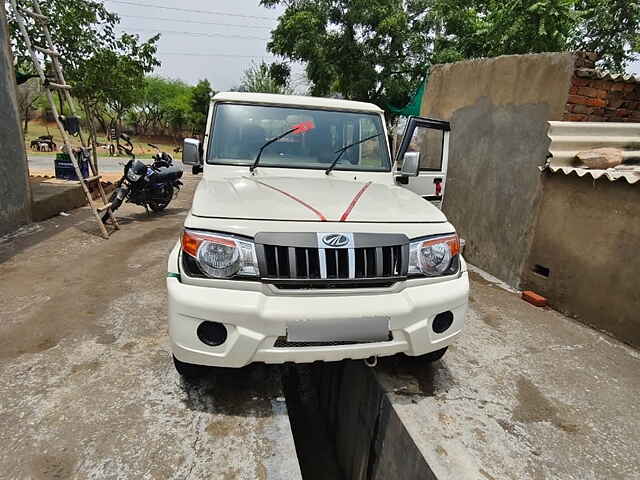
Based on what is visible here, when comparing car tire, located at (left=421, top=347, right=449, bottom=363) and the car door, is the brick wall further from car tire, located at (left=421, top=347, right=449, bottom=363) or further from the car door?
car tire, located at (left=421, top=347, right=449, bottom=363)

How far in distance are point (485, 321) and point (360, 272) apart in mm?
2337

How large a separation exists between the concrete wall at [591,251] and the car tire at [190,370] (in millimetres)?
3650

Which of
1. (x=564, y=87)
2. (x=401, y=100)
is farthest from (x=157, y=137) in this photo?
(x=564, y=87)

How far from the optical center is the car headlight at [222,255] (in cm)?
205

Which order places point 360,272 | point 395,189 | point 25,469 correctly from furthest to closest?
point 395,189, point 360,272, point 25,469

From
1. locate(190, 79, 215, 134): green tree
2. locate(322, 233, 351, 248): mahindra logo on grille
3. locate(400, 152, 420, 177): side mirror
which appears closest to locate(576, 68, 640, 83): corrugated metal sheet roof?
locate(400, 152, 420, 177): side mirror

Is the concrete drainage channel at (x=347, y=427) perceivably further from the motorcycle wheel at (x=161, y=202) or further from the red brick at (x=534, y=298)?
the motorcycle wheel at (x=161, y=202)

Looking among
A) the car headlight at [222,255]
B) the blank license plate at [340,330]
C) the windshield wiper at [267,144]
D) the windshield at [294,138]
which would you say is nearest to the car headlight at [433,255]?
the blank license plate at [340,330]

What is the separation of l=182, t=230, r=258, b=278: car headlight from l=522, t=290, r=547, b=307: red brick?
3692mm

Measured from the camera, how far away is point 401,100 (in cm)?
1745

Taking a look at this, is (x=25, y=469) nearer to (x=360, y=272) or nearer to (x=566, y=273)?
(x=360, y=272)

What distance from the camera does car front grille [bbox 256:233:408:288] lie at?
2.05 meters

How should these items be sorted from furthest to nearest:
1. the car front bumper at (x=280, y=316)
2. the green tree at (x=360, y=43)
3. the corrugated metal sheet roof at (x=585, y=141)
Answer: the green tree at (x=360, y=43)
the corrugated metal sheet roof at (x=585, y=141)
the car front bumper at (x=280, y=316)

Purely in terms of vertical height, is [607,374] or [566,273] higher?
[566,273]
